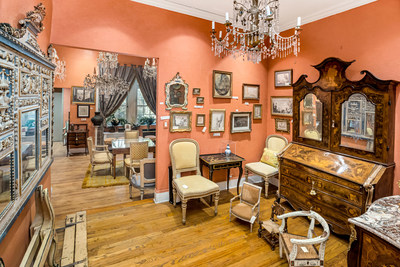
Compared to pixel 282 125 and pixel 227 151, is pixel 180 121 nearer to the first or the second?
pixel 227 151

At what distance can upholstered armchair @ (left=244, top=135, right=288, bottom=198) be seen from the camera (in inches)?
182

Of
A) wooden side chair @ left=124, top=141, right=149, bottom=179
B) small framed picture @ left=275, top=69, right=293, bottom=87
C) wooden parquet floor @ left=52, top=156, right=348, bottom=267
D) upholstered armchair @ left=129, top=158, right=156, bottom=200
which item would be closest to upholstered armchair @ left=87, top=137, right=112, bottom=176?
wooden side chair @ left=124, top=141, right=149, bottom=179

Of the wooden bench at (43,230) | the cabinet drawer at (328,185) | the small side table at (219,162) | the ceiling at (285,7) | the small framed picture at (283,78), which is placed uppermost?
the ceiling at (285,7)

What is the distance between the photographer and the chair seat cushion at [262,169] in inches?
181

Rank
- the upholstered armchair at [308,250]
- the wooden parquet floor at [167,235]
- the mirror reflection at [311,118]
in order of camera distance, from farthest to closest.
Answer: the mirror reflection at [311,118]
the wooden parquet floor at [167,235]
the upholstered armchair at [308,250]

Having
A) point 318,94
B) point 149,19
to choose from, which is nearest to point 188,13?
point 149,19

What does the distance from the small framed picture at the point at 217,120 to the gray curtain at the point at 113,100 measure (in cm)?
582

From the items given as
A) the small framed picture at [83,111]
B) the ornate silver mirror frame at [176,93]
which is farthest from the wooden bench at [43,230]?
the small framed picture at [83,111]

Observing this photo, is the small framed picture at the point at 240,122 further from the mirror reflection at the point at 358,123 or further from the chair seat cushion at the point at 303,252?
the chair seat cushion at the point at 303,252

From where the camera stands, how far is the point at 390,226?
191cm

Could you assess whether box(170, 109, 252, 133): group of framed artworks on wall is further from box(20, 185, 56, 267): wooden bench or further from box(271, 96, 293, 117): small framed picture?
box(20, 185, 56, 267): wooden bench

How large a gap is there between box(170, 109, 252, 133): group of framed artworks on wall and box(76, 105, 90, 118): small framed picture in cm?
640

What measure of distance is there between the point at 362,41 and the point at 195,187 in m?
3.79

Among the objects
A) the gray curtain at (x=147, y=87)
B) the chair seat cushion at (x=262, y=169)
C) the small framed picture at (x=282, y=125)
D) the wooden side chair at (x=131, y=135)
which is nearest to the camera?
the chair seat cushion at (x=262, y=169)
